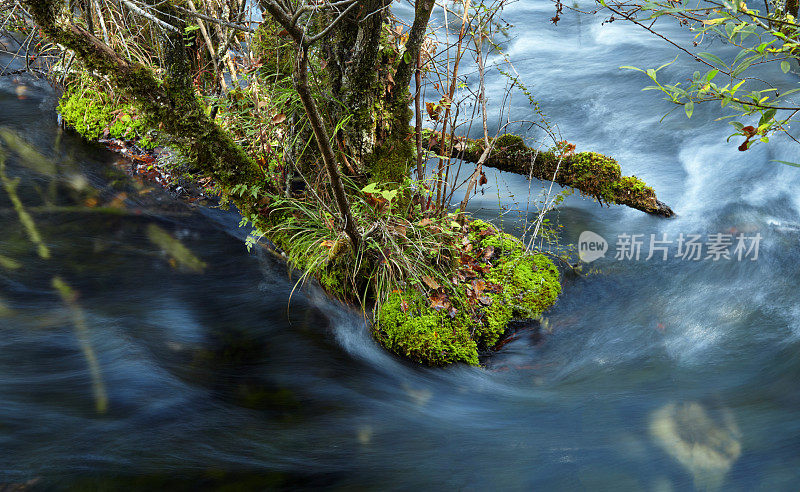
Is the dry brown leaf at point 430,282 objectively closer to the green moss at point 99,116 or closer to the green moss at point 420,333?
the green moss at point 420,333

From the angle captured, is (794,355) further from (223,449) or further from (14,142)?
(14,142)

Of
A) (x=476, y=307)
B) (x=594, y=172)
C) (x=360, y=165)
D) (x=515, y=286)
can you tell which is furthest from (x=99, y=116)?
(x=594, y=172)

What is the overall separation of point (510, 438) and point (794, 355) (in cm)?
198

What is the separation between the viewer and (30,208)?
4234 millimetres

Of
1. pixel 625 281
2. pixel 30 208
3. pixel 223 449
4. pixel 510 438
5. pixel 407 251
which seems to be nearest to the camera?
pixel 223 449

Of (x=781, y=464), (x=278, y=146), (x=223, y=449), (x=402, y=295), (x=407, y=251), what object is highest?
(x=278, y=146)

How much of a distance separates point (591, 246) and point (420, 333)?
2.36 m

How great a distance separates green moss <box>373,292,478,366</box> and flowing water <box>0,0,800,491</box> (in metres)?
0.10

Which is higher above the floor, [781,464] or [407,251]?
[407,251]

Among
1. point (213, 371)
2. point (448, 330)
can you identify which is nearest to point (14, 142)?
point (213, 371)

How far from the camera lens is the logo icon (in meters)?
4.92

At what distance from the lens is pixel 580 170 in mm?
4766

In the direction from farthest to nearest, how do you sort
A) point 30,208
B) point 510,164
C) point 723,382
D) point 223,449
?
point 510,164, point 30,208, point 723,382, point 223,449
